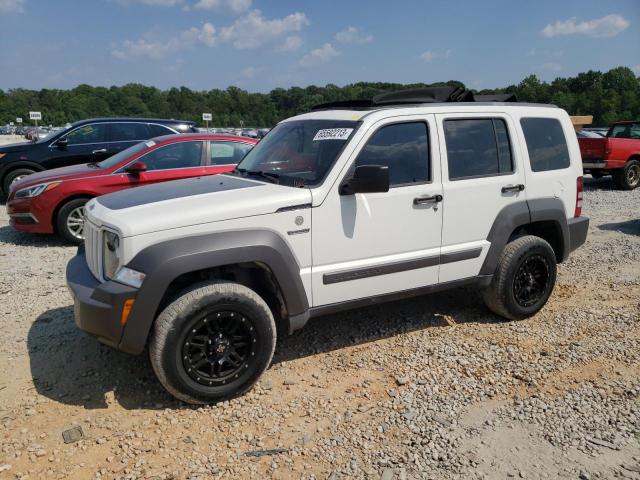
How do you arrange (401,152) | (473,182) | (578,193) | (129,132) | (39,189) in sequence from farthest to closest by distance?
(129,132), (39,189), (578,193), (473,182), (401,152)

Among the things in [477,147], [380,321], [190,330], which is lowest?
[380,321]

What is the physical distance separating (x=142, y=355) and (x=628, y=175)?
44.7 feet

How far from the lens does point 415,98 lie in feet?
14.5

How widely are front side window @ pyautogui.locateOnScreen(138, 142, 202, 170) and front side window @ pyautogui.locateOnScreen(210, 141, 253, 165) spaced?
206 mm

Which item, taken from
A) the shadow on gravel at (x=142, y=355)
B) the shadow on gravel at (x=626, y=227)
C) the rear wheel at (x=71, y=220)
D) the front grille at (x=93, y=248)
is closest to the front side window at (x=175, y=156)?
the rear wheel at (x=71, y=220)

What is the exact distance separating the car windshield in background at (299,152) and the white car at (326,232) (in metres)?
0.02

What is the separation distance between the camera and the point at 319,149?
152 inches

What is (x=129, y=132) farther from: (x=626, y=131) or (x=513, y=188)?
(x=626, y=131)

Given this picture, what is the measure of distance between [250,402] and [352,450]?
83cm

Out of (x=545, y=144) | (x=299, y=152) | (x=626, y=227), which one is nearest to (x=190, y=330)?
(x=299, y=152)

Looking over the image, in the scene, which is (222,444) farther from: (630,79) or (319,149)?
(630,79)

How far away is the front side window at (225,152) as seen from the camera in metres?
7.54

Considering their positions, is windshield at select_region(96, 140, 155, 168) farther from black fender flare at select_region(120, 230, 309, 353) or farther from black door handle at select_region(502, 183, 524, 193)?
black door handle at select_region(502, 183, 524, 193)

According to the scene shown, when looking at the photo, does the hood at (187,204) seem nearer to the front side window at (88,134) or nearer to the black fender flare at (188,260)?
the black fender flare at (188,260)
